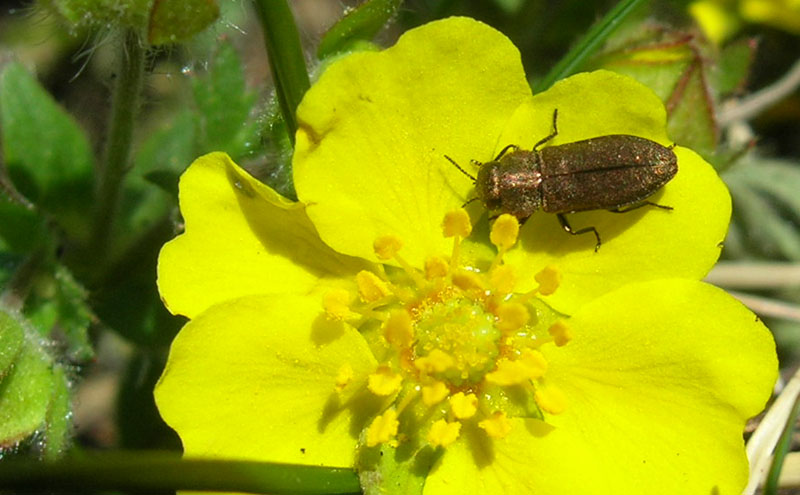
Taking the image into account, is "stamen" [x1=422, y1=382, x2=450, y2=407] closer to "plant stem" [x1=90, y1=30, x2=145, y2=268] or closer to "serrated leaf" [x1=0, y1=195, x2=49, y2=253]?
"plant stem" [x1=90, y1=30, x2=145, y2=268]

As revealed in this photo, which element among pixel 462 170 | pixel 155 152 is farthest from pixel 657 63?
pixel 155 152

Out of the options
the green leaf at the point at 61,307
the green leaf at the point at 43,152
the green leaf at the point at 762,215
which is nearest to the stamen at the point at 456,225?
the green leaf at the point at 61,307

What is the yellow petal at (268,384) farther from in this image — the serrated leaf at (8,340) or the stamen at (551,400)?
the serrated leaf at (8,340)

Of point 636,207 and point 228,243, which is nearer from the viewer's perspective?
point 228,243

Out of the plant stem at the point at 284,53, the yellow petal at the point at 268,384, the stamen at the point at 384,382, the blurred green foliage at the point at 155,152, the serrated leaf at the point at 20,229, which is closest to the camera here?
the yellow petal at the point at 268,384

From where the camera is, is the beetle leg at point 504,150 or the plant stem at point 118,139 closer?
the beetle leg at point 504,150

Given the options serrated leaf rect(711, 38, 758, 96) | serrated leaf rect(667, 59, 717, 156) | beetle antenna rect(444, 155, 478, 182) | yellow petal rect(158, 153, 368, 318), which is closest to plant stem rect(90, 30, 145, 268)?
yellow petal rect(158, 153, 368, 318)

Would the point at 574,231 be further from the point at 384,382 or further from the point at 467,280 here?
the point at 384,382

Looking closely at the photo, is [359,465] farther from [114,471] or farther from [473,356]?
[114,471]
